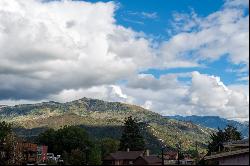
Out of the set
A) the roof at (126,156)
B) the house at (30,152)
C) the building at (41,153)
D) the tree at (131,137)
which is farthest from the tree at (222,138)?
the house at (30,152)

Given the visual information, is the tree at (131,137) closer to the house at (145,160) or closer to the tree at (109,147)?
the tree at (109,147)

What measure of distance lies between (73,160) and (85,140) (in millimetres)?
39315

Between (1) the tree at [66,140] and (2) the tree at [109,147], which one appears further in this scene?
(2) the tree at [109,147]

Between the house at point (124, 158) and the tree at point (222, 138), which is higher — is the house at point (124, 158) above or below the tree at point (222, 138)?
below

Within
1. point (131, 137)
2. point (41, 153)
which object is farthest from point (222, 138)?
point (41, 153)

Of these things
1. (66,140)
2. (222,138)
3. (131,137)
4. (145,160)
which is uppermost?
(222,138)

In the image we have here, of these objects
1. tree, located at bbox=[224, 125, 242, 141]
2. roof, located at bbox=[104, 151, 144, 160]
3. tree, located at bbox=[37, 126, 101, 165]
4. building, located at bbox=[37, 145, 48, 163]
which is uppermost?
tree, located at bbox=[224, 125, 242, 141]

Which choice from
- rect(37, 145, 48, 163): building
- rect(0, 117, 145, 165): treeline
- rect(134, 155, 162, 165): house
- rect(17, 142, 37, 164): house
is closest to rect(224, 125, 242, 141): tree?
rect(0, 117, 145, 165): treeline

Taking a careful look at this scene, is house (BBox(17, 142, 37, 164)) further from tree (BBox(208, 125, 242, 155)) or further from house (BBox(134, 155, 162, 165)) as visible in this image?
tree (BBox(208, 125, 242, 155))

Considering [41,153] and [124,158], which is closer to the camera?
[124,158]

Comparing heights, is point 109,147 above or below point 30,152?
above

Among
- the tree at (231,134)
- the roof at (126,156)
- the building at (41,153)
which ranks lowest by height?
the building at (41,153)

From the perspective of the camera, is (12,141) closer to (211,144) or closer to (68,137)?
(68,137)

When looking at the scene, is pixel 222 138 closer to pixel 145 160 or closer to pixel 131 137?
pixel 131 137
